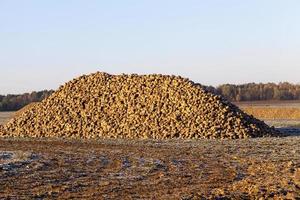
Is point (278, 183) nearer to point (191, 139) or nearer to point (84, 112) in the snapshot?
point (191, 139)

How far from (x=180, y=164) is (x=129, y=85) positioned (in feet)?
60.7

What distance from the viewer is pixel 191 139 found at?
95.0 feet

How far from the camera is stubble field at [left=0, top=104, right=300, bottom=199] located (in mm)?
12930

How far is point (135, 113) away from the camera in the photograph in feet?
110

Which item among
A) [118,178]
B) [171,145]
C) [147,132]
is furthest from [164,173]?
[147,132]

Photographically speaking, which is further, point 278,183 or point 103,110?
point 103,110

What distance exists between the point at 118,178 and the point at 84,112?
20.2m

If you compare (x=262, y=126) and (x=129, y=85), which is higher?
(x=129, y=85)

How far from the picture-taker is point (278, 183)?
14.1 meters

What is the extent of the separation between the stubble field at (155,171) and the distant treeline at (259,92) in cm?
6408

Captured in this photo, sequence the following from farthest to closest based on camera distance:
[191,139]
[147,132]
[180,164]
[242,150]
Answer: [147,132] < [191,139] < [242,150] < [180,164]

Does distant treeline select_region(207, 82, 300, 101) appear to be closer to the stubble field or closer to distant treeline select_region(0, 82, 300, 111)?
distant treeline select_region(0, 82, 300, 111)

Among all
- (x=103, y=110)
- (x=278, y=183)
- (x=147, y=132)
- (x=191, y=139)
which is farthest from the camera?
(x=103, y=110)

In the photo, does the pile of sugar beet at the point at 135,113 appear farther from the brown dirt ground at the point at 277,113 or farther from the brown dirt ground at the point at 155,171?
the brown dirt ground at the point at 277,113
